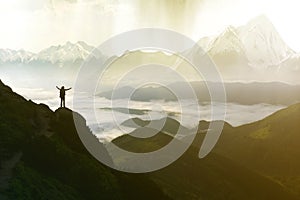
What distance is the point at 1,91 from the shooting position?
6831cm

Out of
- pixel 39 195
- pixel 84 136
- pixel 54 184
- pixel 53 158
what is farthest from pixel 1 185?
pixel 84 136

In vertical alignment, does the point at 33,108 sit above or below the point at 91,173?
above

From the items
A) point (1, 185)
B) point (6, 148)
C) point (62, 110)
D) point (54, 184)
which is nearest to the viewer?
point (1, 185)

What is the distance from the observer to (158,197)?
66750 mm

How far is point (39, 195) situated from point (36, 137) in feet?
53.2

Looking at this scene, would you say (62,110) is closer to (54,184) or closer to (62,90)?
(62,90)

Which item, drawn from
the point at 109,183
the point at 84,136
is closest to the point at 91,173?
the point at 109,183

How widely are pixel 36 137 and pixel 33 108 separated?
34.3 feet

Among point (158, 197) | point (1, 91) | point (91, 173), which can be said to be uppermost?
point (1, 91)

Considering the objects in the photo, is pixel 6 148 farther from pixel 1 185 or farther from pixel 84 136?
pixel 84 136

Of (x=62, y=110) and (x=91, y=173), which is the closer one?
(x=91, y=173)

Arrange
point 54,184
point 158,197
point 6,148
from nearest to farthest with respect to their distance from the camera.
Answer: point 54,184 → point 6,148 → point 158,197

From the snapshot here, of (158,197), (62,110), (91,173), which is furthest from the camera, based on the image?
(62,110)

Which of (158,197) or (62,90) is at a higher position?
(62,90)
